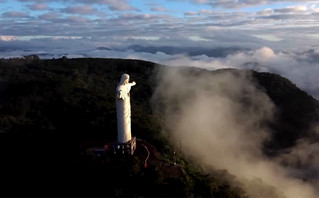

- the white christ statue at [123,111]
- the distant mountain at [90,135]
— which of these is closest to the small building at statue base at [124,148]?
the white christ statue at [123,111]

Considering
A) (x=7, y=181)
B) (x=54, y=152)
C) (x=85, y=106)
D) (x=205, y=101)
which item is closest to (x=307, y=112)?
(x=205, y=101)

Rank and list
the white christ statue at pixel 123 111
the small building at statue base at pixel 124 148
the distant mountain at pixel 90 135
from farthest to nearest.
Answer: the white christ statue at pixel 123 111 < the small building at statue base at pixel 124 148 < the distant mountain at pixel 90 135

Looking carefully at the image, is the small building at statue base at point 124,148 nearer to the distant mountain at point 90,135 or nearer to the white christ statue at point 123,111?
the white christ statue at point 123,111

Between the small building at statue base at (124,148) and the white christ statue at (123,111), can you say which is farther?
the white christ statue at (123,111)

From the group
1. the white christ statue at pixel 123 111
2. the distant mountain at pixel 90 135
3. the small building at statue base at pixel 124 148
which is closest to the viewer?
the distant mountain at pixel 90 135

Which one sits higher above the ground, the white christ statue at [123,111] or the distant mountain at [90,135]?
the white christ statue at [123,111]

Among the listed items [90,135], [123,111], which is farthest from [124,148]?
[90,135]

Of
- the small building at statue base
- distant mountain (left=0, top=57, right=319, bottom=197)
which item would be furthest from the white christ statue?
distant mountain (left=0, top=57, right=319, bottom=197)

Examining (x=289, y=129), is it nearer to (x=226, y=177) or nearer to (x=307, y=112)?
(x=307, y=112)

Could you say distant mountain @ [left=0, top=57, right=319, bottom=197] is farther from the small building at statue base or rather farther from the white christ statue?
the white christ statue

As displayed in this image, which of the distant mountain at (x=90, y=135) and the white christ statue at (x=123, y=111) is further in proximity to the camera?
the white christ statue at (x=123, y=111)
